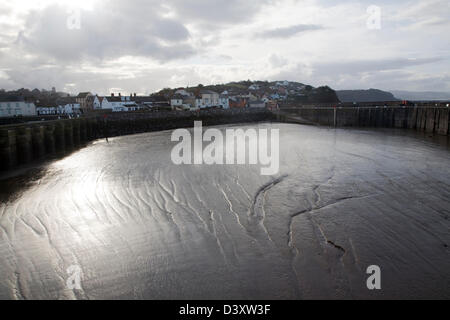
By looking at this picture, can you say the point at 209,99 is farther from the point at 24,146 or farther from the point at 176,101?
the point at 24,146

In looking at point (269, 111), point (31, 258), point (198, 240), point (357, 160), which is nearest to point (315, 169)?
point (357, 160)

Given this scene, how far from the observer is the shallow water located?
6.07 metres

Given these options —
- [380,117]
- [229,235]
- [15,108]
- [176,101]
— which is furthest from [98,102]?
[229,235]

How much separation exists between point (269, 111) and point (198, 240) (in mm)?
59128

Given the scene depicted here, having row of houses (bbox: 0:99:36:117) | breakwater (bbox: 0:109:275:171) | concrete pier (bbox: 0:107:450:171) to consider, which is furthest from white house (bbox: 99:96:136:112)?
concrete pier (bbox: 0:107:450:171)

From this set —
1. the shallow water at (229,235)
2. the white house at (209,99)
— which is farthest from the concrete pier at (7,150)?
the white house at (209,99)

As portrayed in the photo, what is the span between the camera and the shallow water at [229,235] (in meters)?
6.07

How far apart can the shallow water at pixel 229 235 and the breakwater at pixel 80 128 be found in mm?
6407

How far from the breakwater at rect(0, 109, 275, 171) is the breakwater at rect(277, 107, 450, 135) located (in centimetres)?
1002

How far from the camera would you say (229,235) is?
822 cm

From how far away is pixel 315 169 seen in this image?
1598 cm

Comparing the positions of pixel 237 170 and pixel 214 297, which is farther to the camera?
pixel 237 170

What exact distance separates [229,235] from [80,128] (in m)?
30.8
